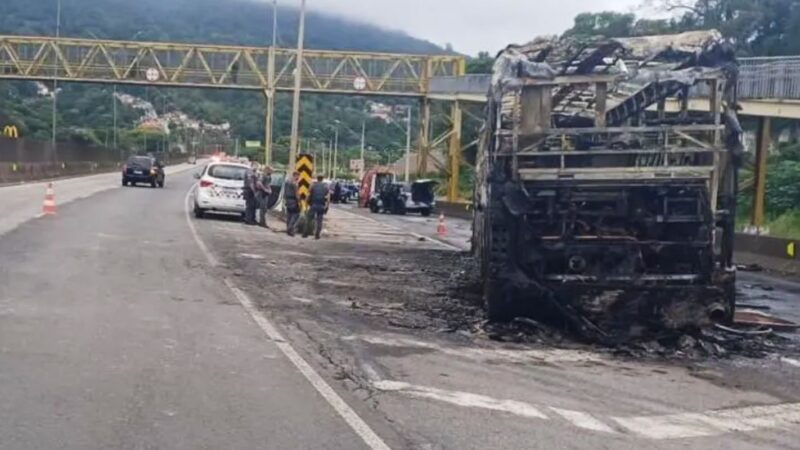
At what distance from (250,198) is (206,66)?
3778 centimetres

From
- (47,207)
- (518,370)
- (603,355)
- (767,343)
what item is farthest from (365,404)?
(47,207)

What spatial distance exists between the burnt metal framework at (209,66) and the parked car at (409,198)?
7.38 meters

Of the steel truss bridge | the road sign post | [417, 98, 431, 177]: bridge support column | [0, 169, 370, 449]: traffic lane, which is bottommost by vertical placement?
[0, 169, 370, 449]: traffic lane

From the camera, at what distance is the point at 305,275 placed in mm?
18969

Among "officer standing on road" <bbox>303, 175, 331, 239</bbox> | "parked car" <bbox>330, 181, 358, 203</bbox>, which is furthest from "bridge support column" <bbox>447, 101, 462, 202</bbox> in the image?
"officer standing on road" <bbox>303, 175, 331, 239</bbox>

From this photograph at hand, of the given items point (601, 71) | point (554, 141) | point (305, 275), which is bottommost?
A: point (305, 275)

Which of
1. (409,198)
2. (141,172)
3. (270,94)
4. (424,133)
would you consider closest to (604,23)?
(424,133)

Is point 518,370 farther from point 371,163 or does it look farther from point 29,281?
point 371,163

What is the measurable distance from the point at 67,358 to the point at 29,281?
5.54 metres

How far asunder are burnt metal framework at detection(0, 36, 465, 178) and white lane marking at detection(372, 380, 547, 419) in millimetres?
55516

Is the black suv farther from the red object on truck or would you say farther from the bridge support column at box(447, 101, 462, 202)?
the bridge support column at box(447, 101, 462, 202)

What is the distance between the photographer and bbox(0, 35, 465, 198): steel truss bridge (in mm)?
66125

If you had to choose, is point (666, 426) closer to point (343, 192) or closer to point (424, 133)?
point (424, 133)

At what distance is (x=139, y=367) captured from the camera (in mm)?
9617
